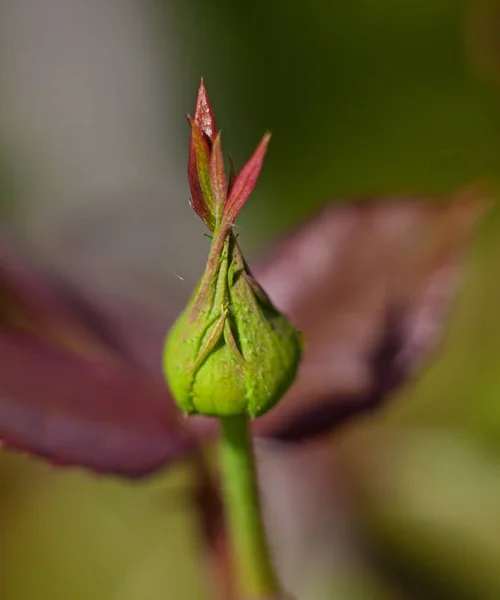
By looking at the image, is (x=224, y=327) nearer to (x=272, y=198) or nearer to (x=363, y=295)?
(x=363, y=295)

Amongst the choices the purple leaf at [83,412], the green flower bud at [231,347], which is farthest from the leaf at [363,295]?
the green flower bud at [231,347]

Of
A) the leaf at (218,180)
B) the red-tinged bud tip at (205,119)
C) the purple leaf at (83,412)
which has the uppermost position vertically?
the red-tinged bud tip at (205,119)

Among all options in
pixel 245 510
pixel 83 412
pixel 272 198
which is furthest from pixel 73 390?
pixel 272 198

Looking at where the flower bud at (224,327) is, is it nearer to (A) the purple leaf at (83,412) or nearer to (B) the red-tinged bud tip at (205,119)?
(B) the red-tinged bud tip at (205,119)

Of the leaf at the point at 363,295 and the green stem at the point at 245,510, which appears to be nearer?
the green stem at the point at 245,510

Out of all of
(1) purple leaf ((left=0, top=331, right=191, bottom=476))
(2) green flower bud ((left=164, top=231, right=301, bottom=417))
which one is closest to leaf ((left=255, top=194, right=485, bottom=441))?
(1) purple leaf ((left=0, top=331, right=191, bottom=476))

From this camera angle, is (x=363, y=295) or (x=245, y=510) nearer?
(x=245, y=510)
